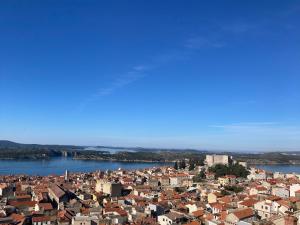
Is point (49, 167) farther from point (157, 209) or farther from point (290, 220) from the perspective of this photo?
point (290, 220)

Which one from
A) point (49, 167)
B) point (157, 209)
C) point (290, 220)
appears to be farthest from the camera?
point (49, 167)

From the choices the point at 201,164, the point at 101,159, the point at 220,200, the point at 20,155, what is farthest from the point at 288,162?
the point at 220,200

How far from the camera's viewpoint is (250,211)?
42.7ft

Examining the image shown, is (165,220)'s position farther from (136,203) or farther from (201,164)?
(201,164)

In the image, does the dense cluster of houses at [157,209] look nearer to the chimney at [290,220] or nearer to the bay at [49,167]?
the chimney at [290,220]

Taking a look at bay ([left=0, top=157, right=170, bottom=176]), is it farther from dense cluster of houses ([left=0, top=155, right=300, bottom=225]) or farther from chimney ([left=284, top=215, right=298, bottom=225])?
chimney ([left=284, top=215, right=298, bottom=225])

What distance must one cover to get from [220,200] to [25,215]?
804 cm

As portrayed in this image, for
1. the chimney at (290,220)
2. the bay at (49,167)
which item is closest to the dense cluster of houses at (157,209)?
the chimney at (290,220)

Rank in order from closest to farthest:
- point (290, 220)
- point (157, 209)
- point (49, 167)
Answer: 1. point (290, 220)
2. point (157, 209)
3. point (49, 167)

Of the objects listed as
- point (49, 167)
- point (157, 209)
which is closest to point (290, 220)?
point (157, 209)

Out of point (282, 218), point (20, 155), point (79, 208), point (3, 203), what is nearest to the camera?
point (282, 218)

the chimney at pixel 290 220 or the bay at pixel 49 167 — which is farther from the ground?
the chimney at pixel 290 220

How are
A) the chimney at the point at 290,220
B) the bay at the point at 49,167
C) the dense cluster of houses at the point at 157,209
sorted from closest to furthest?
1. the chimney at the point at 290,220
2. the dense cluster of houses at the point at 157,209
3. the bay at the point at 49,167

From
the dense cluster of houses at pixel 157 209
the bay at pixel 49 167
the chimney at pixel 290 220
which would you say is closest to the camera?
the chimney at pixel 290 220
